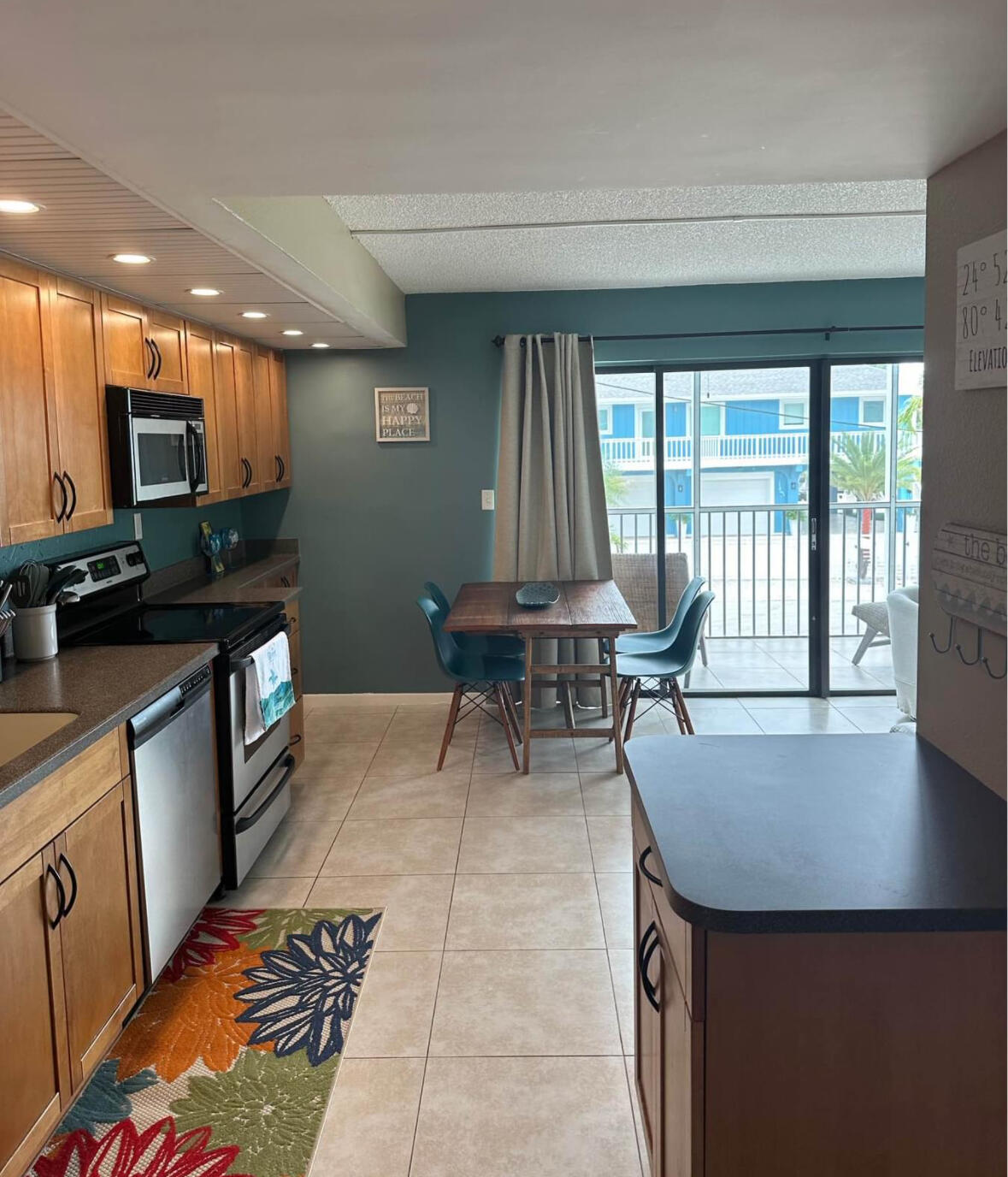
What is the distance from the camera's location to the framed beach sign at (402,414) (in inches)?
234

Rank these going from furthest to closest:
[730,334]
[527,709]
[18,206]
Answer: [730,334] < [527,709] < [18,206]

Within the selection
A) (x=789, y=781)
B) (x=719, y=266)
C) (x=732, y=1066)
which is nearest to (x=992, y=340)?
(x=789, y=781)

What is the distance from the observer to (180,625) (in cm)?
373

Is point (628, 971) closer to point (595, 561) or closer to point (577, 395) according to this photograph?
point (595, 561)

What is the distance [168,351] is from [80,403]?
0.88m

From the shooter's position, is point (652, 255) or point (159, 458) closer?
point (159, 458)

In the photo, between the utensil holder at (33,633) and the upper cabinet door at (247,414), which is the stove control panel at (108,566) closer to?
the utensil holder at (33,633)

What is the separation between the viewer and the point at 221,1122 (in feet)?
7.73

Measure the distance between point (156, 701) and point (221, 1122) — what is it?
1.10 meters

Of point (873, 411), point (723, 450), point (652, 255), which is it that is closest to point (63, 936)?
point (652, 255)

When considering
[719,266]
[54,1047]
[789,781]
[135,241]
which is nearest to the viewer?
[789,781]

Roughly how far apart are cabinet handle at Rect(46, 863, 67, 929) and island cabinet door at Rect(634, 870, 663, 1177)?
1271mm

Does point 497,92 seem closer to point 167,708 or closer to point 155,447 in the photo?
point 167,708

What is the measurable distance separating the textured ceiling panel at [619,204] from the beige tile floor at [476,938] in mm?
2457
